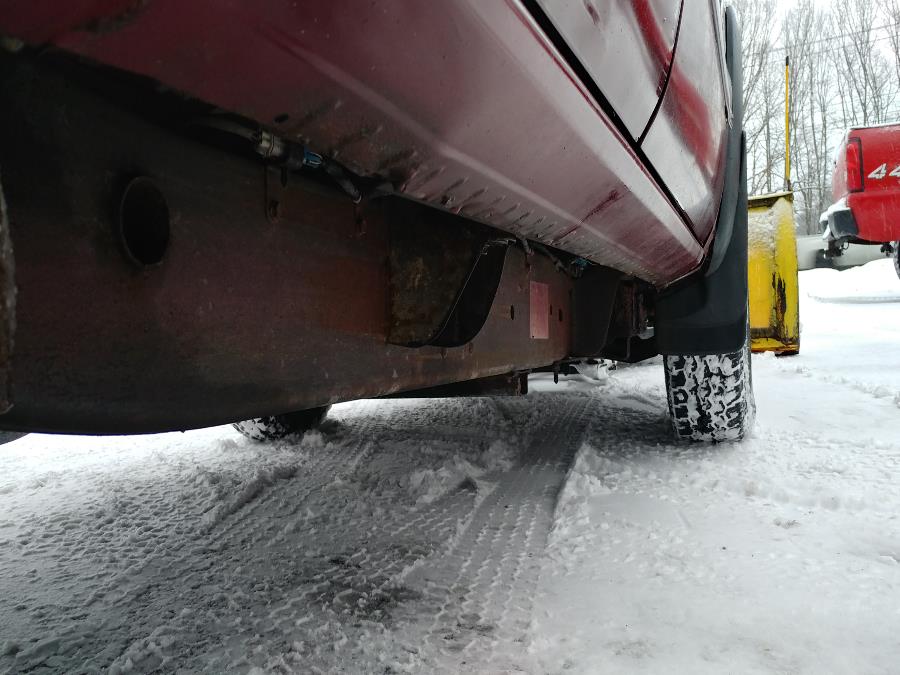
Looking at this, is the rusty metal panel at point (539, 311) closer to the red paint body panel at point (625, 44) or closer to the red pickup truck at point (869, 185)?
the red paint body panel at point (625, 44)

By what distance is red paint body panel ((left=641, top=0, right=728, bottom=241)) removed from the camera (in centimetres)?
128

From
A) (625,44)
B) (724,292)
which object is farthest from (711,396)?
(625,44)

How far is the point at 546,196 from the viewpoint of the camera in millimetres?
1090

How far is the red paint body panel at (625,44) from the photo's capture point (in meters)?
0.85

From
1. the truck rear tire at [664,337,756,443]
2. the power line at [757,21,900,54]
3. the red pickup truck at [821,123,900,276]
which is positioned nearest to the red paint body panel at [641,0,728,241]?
the truck rear tire at [664,337,756,443]

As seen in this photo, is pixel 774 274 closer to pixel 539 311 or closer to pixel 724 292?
pixel 724 292

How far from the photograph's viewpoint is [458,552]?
173 centimetres

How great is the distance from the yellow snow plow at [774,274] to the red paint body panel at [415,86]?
3041 mm

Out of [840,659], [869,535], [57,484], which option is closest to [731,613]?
[840,659]

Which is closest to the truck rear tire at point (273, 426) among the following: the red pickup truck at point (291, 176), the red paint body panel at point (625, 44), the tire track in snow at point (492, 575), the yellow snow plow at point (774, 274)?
the tire track in snow at point (492, 575)

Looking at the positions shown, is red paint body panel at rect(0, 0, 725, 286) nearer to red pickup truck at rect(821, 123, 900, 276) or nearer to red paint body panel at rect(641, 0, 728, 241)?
red paint body panel at rect(641, 0, 728, 241)

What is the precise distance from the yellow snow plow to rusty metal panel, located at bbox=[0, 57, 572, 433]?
3.35m

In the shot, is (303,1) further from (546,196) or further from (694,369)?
(694,369)

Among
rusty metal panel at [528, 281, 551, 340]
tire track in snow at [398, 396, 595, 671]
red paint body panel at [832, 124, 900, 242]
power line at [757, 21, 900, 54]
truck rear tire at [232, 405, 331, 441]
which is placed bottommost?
tire track in snow at [398, 396, 595, 671]
